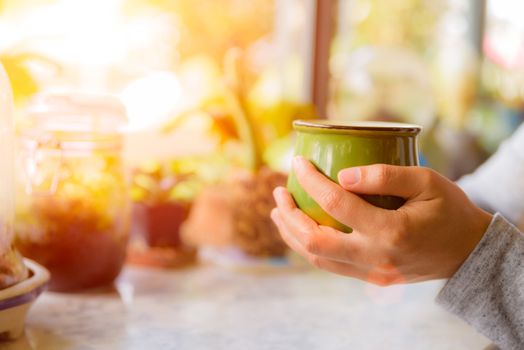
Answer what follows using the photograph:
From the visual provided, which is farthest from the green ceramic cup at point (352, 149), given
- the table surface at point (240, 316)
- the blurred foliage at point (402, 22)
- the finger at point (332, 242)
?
the blurred foliage at point (402, 22)

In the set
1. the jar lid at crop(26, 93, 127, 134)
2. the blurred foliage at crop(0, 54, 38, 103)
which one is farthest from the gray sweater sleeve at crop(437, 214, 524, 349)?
the blurred foliage at crop(0, 54, 38, 103)

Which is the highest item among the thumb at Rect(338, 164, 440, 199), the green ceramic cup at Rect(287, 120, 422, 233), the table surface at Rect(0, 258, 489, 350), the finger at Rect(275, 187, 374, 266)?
the green ceramic cup at Rect(287, 120, 422, 233)

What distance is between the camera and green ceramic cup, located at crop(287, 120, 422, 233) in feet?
1.90

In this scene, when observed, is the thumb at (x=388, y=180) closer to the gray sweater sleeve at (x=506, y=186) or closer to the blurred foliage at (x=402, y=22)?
the gray sweater sleeve at (x=506, y=186)

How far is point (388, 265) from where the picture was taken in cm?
60

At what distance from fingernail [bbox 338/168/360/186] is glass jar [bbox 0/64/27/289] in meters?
0.38

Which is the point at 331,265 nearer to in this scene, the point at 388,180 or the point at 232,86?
the point at 388,180

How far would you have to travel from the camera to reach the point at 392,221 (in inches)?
22.2

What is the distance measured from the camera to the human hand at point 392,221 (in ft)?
1.85

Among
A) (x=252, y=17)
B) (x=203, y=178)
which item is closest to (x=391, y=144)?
(x=203, y=178)

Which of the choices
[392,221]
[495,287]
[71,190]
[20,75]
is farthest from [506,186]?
[20,75]

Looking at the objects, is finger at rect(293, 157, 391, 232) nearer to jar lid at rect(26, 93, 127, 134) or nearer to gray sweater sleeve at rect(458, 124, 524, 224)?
jar lid at rect(26, 93, 127, 134)

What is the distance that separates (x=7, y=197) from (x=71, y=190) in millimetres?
125

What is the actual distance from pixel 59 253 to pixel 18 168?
0.13 meters
